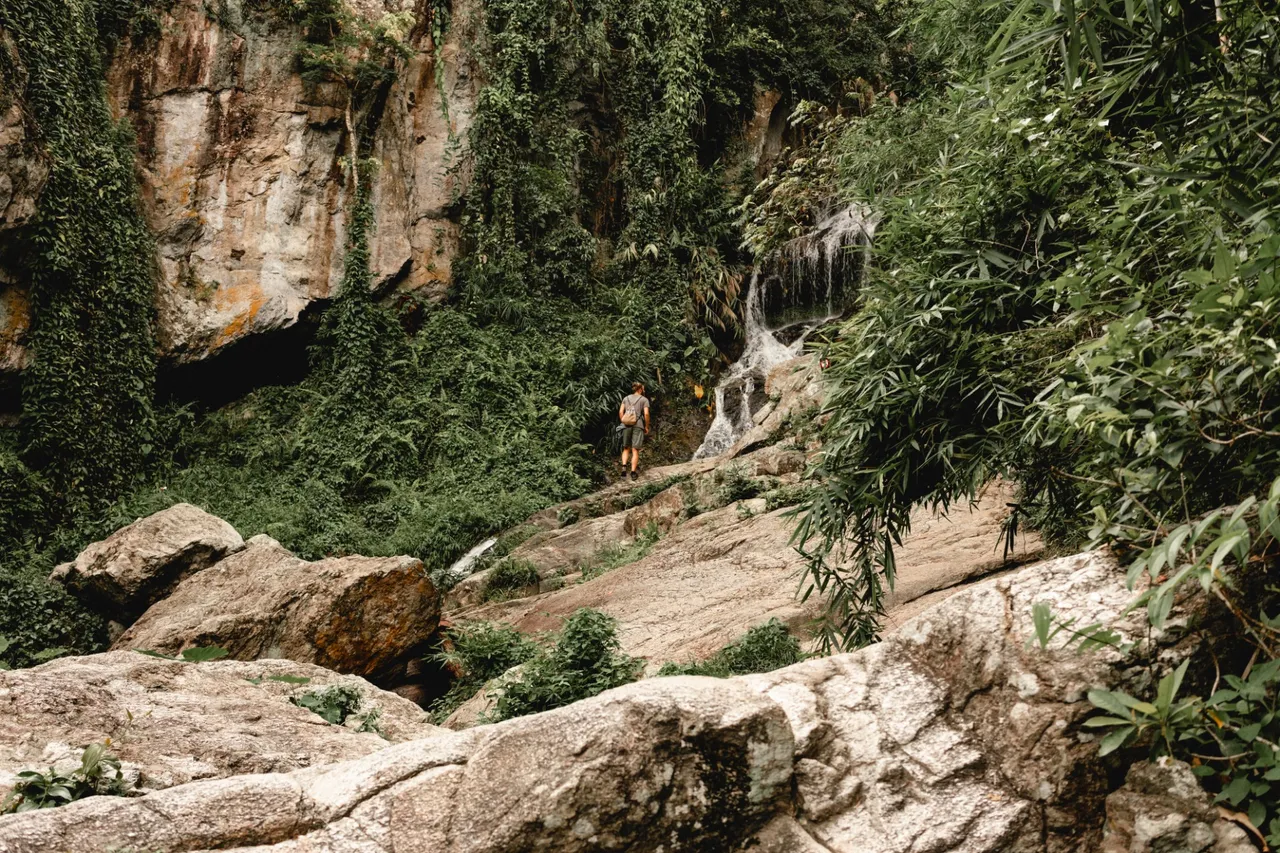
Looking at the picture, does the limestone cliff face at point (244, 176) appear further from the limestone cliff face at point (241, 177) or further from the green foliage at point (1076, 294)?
the green foliage at point (1076, 294)

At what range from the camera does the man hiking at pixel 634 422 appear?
1716 cm

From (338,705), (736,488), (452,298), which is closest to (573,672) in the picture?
(338,705)

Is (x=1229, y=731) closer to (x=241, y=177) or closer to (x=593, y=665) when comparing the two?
(x=593, y=665)

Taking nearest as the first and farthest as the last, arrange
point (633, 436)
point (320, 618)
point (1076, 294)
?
point (1076, 294)
point (320, 618)
point (633, 436)

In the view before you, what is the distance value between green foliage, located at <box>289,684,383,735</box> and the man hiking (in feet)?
34.9

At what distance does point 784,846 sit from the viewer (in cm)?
321

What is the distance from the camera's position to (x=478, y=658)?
31.9ft

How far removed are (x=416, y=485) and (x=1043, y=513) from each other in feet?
40.4

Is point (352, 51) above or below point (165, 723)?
above

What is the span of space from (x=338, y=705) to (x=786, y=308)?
1547 cm

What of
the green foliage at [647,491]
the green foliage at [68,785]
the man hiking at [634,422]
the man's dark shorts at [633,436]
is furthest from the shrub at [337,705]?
the man's dark shorts at [633,436]

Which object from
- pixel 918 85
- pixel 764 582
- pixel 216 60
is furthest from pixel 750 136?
pixel 764 582

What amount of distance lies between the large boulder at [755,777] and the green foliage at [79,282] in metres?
14.3

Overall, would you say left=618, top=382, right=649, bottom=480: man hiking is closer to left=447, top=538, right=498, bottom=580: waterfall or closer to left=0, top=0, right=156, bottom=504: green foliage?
left=447, top=538, right=498, bottom=580: waterfall
